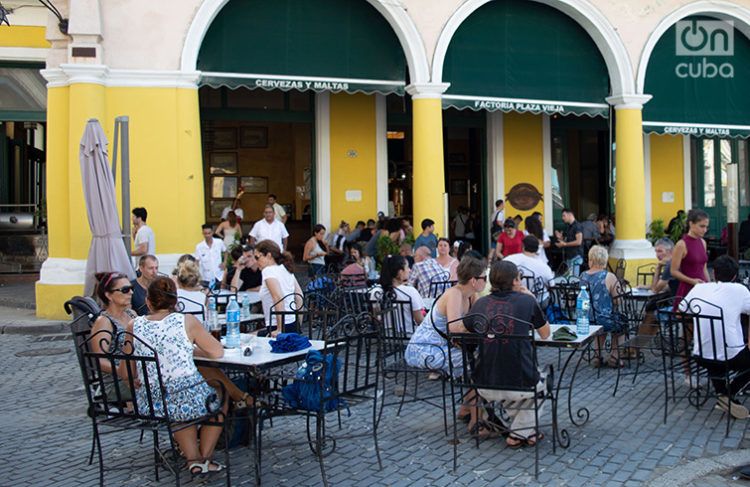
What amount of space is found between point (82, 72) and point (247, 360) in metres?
8.26

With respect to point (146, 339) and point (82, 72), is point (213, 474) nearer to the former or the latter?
point (146, 339)

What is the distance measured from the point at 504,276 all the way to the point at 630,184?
1092cm

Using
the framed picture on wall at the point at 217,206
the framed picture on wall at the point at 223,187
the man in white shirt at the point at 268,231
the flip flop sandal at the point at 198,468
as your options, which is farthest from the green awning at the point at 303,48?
the flip flop sandal at the point at 198,468

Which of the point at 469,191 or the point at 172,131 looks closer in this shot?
the point at 172,131

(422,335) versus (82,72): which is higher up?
(82,72)

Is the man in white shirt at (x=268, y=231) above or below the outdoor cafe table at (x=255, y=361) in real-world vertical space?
above

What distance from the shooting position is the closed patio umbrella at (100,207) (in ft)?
32.6

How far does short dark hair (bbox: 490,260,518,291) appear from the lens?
5.85m

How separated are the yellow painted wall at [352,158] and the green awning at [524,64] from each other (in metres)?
2.66

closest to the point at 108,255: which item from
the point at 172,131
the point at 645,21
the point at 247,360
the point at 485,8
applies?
the point at 172,131

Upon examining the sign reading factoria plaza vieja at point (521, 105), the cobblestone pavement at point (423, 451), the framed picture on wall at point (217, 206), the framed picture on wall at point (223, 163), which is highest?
the sign reading factoria plaza vieja at point (521, 105)

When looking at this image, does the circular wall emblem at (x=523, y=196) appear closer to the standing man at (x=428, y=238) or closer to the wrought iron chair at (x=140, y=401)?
the standing man at (x=428, y=238)

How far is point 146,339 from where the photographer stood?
16.9ft

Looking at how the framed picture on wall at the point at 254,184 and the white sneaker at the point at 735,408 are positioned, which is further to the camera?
the framed picture on wall at the point at 254,184
